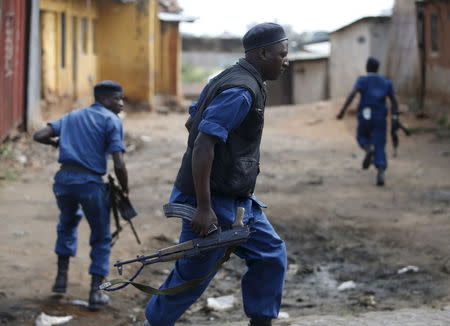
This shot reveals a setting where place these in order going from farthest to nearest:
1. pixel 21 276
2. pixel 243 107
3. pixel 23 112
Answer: pixel 23 112
pixel 21 276
pixel 243 107

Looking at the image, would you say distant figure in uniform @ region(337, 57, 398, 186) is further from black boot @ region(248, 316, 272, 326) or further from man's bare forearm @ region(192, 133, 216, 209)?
man's bare forearm @ region(192, 133, 216, 209)

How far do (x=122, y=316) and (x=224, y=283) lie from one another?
1176 mm

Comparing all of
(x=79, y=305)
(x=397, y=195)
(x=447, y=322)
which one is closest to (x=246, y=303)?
(x=447, y=322)

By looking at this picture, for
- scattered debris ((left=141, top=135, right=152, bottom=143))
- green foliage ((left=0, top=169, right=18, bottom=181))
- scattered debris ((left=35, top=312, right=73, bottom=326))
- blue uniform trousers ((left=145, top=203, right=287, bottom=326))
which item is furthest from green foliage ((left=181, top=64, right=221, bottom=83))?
blue uniform trousers ((left=145, top=203, right=287, bottom=326))

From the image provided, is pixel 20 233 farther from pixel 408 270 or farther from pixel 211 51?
pixel 211 51

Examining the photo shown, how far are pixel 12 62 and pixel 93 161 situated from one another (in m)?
7.44

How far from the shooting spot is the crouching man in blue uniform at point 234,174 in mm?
3629

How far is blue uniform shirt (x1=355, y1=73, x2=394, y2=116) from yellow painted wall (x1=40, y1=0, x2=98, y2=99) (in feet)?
27.6

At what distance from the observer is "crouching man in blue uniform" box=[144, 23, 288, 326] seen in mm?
3629

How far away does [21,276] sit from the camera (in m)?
6.16

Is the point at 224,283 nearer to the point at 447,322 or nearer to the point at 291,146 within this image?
the point at 447,322

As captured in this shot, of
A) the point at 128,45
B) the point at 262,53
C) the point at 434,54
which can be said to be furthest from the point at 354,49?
the point at 262,53

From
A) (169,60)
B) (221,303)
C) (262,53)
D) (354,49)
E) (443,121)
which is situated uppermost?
(354,49)

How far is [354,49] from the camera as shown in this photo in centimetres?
2438
